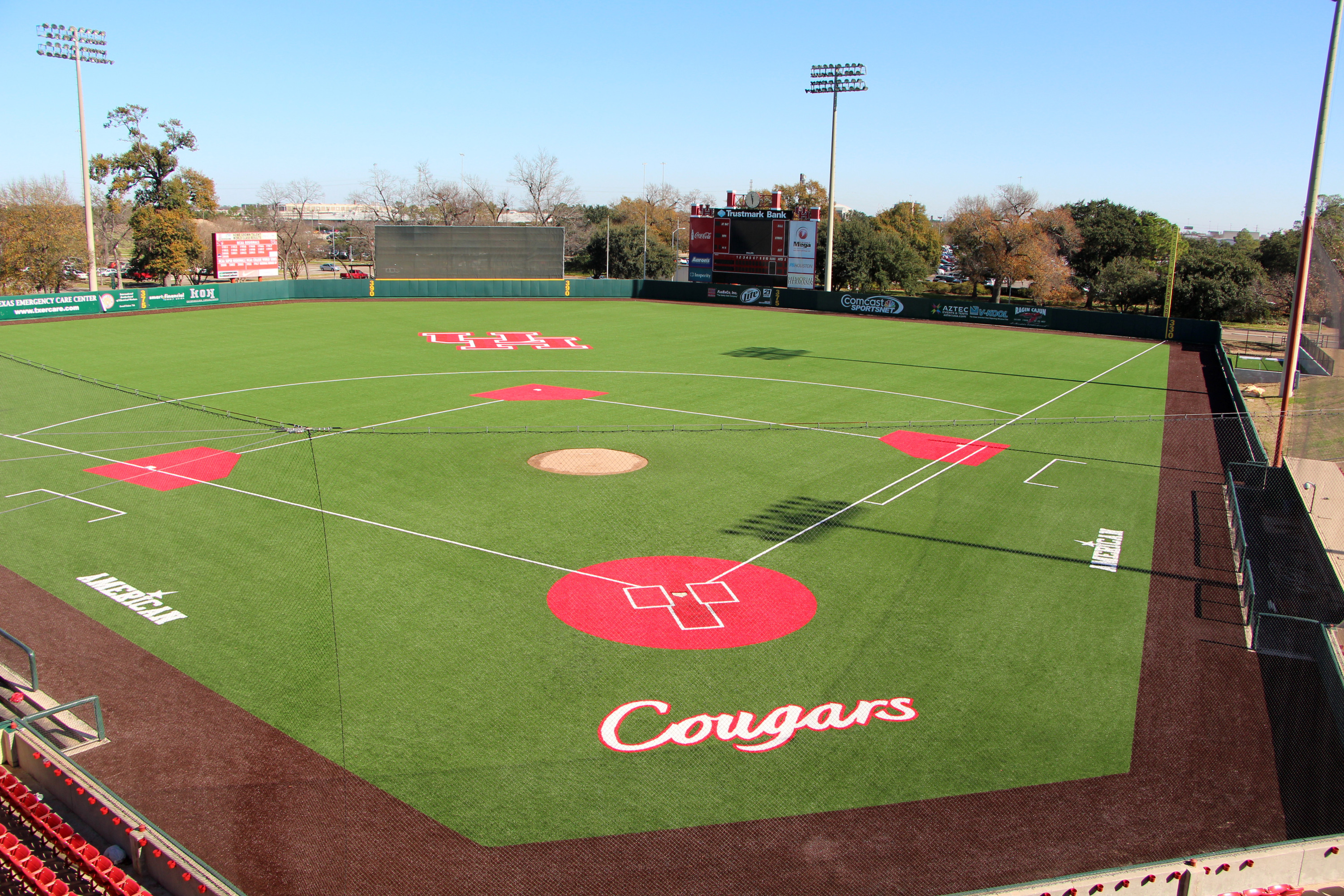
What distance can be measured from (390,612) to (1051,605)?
35.5 ft

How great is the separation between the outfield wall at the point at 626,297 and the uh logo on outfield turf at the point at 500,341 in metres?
20.7

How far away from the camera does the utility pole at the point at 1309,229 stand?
21.8m

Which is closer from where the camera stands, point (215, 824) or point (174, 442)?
point (215, 824)

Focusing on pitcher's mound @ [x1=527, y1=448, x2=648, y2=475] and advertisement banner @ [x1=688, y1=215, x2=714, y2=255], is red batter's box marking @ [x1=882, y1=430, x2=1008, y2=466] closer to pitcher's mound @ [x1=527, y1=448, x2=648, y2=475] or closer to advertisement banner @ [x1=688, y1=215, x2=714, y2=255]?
pitcher's mound @ [x1=527, y1=448, x2=648, y2=475]

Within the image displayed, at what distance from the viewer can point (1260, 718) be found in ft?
38.9

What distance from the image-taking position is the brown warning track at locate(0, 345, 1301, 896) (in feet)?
28.7

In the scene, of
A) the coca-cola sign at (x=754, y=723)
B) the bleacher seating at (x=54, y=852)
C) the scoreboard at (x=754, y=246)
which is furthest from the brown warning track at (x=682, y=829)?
the scoreboard at (x=754, y=246)

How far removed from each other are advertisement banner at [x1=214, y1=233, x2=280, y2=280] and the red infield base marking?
46.4m

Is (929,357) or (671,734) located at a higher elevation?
(929,357)

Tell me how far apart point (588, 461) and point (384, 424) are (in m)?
7.83

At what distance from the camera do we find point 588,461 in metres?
23.5

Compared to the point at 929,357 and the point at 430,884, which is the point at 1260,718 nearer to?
the point at 430,884

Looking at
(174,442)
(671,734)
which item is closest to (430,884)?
(671,734)

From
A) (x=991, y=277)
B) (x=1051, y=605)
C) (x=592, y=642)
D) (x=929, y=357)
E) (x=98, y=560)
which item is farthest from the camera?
(x=991, y=277)
